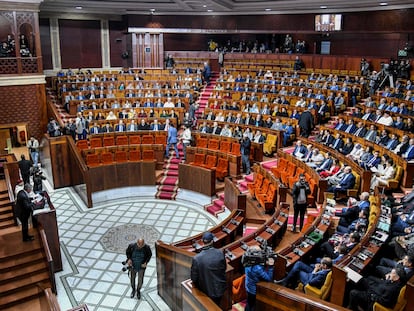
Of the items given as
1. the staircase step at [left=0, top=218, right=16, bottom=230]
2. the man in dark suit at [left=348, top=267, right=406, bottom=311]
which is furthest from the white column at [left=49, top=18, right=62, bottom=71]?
the man in dark suit at [left=348, top=267, right=406, bottom=311]

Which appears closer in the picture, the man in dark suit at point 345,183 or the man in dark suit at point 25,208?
the man in dark suit at point 25,208

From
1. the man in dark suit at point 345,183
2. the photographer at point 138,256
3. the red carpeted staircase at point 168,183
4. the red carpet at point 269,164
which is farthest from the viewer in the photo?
the red carpet at point 269,164

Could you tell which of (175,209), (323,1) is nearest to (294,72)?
(323,1)

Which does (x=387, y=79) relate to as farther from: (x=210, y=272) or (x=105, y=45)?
(x=105, y=45)

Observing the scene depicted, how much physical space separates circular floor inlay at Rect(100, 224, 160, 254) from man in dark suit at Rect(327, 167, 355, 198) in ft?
11.3

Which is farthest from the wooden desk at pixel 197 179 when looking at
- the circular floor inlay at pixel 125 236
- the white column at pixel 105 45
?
the white column at pixel 105 45

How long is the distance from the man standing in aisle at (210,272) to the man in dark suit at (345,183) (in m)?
4.17

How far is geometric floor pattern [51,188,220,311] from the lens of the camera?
20.1ft

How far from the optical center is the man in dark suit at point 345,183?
7527 mm

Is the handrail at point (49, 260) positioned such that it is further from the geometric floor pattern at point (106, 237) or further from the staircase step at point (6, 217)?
the staircase step at point (6, 217)

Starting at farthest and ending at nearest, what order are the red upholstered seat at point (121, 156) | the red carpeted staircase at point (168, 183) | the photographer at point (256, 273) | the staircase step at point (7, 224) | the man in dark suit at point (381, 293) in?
the red upholstered seat at point (121, 156) < the red carpeted staircase at point (168, 183) < the staircase step at point (7, 224) < the photographer at point (256, 273) < the man in dark suit at point (381, 293)

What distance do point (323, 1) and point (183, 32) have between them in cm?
725

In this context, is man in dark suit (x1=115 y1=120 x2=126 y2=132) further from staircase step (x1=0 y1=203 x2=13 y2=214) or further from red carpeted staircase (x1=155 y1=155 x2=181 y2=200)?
staircase step (x1=0 y1=203 x2=13 y2=214)

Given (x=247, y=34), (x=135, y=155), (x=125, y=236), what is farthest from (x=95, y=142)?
(x=247, y=34)
